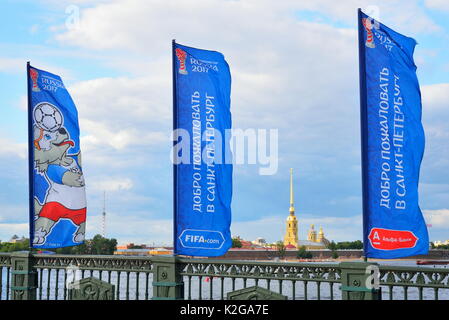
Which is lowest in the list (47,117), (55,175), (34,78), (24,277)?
(24,277)

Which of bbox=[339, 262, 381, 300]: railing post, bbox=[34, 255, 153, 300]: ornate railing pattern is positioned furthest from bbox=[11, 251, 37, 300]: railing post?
bbox=[339, 262, 381, 300]: railing post

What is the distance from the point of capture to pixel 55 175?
18.1 meters

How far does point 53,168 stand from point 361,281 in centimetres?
956

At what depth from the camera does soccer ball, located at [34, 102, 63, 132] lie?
18203 millimetres

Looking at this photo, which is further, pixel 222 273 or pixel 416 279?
pixel 222 273

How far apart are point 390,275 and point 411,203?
5.23ft

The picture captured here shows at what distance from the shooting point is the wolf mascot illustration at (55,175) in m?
17.9

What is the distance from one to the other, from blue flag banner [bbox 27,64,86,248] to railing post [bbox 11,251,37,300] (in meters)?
0.48

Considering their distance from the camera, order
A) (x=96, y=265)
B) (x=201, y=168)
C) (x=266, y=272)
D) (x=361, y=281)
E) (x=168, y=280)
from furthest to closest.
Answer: (x=96, y=265) → (x=201, y=168) → (x=168, y=280) → (x=266, y=272) → (x=361, y=281)

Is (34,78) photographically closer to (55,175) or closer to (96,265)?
(55,175)

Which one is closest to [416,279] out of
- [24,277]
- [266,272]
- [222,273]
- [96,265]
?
[266,272]
